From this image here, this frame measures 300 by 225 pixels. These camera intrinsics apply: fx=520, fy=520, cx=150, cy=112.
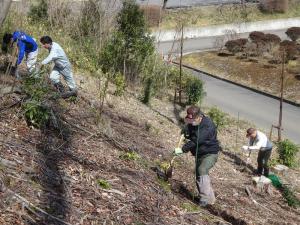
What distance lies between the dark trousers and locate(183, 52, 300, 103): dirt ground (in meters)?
11.4

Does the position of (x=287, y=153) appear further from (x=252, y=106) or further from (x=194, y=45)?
(x=194, y=45)

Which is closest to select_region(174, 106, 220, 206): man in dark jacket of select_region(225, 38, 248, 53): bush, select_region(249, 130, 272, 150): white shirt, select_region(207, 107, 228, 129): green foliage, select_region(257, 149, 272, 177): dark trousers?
select_region(249, 130, 272, 150): white shirt

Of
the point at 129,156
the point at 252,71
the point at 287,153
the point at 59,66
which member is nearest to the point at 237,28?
the point at 252,71

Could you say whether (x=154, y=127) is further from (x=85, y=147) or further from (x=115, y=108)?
(x=85, y=147)

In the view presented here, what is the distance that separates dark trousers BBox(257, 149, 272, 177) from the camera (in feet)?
34.9

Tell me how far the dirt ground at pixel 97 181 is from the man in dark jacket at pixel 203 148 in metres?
0.24

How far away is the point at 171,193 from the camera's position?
6.68 m

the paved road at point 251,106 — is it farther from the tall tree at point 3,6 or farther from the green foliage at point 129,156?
the tall tree at point 3,6

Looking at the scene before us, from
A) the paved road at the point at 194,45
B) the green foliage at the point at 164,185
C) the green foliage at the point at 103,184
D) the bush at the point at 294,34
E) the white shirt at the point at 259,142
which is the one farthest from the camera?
the paved road at the point at 194,45

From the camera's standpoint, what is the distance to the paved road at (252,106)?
1803 centimetres

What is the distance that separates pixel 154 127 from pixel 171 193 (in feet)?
16.4

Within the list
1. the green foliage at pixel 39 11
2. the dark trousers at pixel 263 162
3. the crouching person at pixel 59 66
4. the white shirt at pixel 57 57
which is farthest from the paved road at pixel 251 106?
the white shirt at pixel 57 57

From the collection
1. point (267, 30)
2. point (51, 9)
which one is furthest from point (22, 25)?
point (267, 30)

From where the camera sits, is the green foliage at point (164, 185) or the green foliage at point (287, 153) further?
the green foliage at point (287, 153)
